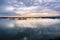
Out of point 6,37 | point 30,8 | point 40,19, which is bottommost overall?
point 6,37

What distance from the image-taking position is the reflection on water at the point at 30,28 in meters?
1.77

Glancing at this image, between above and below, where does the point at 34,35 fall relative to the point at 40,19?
below

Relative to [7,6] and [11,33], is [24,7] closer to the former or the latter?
[7,6]

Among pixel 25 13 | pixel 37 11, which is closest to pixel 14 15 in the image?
pixel 25 13

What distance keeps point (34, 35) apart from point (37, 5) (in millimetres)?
314

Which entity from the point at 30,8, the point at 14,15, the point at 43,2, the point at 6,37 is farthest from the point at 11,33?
the point at 43,2

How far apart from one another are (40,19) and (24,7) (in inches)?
8.1

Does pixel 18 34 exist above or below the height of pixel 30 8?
below

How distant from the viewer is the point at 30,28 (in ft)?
5.87

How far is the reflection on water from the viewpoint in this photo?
5.80ft

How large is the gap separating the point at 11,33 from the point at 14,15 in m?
0.20

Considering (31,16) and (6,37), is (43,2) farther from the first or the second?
(6,37)

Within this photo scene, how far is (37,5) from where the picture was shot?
1.77 meters

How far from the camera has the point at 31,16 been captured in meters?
1.74
